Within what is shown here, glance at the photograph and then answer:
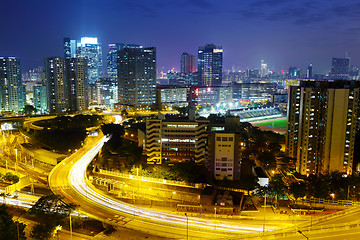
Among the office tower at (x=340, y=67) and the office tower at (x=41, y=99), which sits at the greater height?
the office tower at (x=340, y=67)

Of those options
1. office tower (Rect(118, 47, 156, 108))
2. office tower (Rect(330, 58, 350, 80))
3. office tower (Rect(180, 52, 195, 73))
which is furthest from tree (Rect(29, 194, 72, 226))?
office tower (Rect(330, 58, 350, 80))

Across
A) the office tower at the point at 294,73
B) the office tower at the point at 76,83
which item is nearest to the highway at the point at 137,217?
the office tower at the point at 76,83

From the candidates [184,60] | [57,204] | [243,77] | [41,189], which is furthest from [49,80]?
[243,77]

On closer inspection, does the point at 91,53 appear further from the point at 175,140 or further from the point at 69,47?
the point at 175,140

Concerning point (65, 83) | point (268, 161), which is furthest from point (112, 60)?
point (268, 161)

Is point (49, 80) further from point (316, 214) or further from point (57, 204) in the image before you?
point (316, 214)

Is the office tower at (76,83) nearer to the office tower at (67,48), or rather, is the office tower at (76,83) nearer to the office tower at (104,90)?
the office tower at (104,90)
